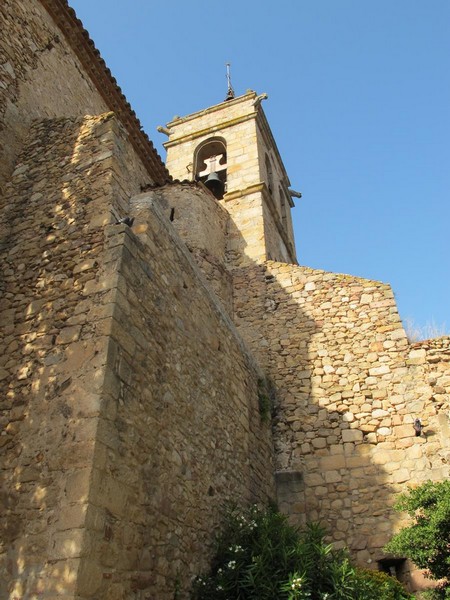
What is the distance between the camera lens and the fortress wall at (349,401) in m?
7.78

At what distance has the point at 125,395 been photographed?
4336 millimetres

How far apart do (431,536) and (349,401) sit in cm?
324

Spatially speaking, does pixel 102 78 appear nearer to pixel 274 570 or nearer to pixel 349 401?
pixel 349 401

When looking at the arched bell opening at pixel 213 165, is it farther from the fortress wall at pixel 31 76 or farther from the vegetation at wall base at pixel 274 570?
the vegetation at wall base at pixel 274 570

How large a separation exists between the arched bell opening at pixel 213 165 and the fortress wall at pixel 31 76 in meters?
5.03

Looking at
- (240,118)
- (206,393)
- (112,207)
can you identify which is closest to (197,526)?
(206,393)

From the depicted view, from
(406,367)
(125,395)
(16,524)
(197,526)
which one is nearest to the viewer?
(16,524)

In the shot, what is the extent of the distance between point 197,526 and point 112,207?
133 inches

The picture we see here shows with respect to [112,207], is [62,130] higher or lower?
higher

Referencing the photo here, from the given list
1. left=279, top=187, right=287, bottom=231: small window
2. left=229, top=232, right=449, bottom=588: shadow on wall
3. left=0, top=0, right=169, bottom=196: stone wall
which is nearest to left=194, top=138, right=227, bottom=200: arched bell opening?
left=279, top=187, right=287, bottom=231: small window

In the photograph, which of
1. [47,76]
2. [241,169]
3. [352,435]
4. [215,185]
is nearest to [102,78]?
[47,76]

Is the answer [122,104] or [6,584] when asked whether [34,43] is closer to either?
[122,104]

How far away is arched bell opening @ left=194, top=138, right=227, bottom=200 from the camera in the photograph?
14180 mm

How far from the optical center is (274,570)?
16.8 feet
